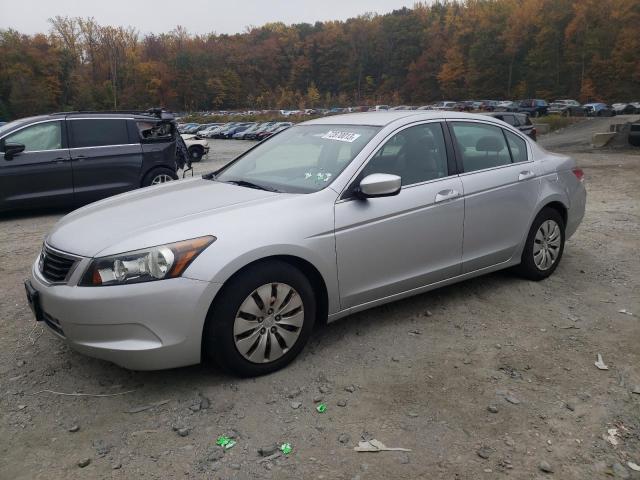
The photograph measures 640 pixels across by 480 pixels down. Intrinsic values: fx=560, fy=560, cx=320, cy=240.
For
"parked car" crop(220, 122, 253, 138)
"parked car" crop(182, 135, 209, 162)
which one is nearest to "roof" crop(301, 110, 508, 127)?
"parked car" crop(182, 135, 209, 162)

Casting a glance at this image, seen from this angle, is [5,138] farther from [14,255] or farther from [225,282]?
[225,282]

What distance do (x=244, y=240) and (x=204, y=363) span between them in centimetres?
91

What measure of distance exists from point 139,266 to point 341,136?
6.00 feet

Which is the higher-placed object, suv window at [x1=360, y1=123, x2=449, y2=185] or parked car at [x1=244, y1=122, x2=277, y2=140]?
suv window at [x1=360, y1=123, x2=449, y2=185]

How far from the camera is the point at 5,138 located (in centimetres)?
825

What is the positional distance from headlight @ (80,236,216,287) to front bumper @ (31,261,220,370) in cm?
4

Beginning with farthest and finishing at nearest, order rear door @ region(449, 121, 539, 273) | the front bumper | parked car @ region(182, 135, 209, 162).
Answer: parked car @ region(182, 135, 209, 162) → rear door @ region(449, 121, 539, 273) → the front bumper

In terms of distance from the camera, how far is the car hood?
10.2 ft

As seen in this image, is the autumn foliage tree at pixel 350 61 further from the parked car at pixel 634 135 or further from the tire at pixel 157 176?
the tire at pixel 157 176

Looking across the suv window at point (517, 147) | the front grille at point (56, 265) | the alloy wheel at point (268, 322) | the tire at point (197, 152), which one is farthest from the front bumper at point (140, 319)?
the tire at point (197, 152)

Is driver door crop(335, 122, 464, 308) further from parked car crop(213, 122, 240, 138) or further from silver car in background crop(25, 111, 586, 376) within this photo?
parked car crop(213, 122, 240, 138)

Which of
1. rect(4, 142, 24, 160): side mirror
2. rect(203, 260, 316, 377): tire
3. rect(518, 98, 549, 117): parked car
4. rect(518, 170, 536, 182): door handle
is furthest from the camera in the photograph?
rect(518, 98, 549, 117): parked car

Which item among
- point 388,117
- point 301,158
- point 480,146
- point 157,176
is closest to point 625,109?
point 157,176

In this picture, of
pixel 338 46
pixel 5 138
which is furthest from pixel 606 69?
pixel 5 138
